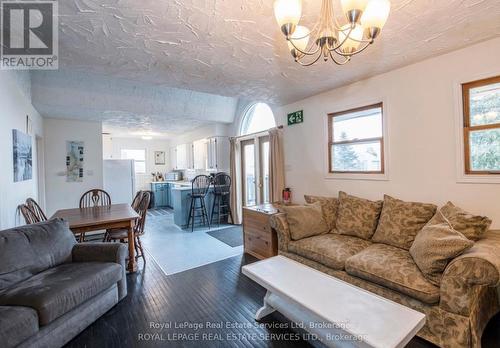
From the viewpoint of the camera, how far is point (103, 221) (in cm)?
289

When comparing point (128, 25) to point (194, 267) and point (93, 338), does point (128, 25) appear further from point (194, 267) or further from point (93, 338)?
point (194, 267)

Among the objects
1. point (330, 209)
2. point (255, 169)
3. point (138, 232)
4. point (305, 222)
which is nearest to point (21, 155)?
point (138, 232)

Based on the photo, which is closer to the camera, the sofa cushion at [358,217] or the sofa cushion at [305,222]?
the sofa cushion at [358,217]

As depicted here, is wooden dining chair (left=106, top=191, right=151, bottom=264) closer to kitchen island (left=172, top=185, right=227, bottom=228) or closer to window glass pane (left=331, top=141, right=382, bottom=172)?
kitchen island (left=172, top=185, right=227, bottom=228)

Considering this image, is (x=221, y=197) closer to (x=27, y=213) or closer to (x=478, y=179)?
(x=27, y=213)

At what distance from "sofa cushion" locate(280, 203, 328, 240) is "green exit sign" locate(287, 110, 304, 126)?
161 cm

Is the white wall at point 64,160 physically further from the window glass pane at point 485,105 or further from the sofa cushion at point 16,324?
the window glass pane at point 485,105

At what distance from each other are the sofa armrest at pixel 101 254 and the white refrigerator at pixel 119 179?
12.4ft

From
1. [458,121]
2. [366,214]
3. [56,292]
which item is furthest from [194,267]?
[458,121]

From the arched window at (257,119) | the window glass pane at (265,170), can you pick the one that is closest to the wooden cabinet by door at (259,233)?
the window glass pane at (265,170)

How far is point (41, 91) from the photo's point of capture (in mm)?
3791

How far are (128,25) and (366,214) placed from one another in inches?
116

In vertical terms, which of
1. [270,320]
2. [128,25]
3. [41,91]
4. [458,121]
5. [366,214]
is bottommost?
[270,320]

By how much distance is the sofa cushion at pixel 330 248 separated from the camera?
237cm
